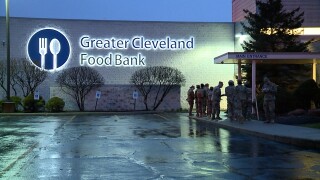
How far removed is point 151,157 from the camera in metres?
11.7

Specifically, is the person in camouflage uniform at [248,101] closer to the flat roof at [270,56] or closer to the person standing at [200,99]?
the flat roof at [270,56]

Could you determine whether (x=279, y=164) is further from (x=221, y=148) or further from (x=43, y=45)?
(x=43, y=45)

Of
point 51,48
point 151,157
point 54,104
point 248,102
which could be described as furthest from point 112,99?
point 151,157

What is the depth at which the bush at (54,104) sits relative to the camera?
36.5 meters

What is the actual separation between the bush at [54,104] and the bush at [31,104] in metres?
0.60

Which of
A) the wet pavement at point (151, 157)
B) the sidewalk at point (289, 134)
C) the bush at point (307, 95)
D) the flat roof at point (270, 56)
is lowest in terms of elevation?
the wet pavement at point (151, 157)

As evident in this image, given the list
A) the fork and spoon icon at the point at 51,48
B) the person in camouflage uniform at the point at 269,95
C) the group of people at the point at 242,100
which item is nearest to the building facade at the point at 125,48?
the fork and spoon icon at the point at 51,48

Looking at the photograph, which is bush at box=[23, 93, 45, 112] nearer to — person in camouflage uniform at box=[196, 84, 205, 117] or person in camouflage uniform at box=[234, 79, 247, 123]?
person in camouflage uniform at box=[196, 84, 205, 117]

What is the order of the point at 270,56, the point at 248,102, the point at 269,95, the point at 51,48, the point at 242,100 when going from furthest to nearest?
1. the point at 51,48
2. the point at 270,56
3. the point at 248,102
4. the point at 242,100
5. the point at 269,95

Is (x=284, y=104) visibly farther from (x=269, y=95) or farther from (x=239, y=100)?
(x=269, y=95)

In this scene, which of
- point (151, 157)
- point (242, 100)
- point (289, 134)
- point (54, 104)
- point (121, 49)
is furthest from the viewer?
point (121, 49)

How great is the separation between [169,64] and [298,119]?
22111 mm

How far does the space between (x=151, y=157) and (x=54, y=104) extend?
85.1ft

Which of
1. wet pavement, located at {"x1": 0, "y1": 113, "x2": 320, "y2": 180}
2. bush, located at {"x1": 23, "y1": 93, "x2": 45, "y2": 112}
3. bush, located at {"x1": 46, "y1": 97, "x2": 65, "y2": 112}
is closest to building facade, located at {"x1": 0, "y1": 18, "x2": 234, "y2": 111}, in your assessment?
bush, located at {"x1": 46, "y1": 97, "x2": 65, "y2": 112}
